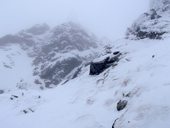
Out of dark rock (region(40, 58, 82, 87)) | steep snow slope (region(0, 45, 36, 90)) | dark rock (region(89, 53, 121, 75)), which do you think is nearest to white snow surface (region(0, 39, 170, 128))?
dark rock (region(89, 53, 121, 75))

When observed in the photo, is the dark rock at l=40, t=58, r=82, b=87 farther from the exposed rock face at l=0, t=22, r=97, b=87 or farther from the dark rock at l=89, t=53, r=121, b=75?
the dark rock at l=89, t=53, r=121, b=75

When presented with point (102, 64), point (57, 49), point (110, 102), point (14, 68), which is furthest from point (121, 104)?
point (57, 49)

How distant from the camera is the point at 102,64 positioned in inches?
1128

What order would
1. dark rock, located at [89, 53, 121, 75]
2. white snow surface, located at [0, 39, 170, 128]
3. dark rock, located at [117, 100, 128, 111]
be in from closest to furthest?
white snow surface, located at [0, 39, 170, 128]
dark rock, located at [117, 100, 128, 111]
dark rock, located at [89, 53, 121, 75]

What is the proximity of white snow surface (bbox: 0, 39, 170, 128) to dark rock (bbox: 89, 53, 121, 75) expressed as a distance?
73cm

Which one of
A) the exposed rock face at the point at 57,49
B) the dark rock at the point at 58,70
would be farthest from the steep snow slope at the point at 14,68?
the dark rock at the point at 58,70

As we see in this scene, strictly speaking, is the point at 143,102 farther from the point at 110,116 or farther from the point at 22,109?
the point at 22,109

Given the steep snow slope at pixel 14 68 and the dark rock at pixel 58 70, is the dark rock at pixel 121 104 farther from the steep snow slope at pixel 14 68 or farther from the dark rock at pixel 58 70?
the dark rock at pixel 58 70

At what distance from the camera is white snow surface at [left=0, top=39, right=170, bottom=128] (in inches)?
539

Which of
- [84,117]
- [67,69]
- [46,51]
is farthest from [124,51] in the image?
[46,51]

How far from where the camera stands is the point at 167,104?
43.3 feet

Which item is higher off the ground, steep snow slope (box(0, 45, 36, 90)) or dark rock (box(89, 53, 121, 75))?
dark rock (box(89, 53, 121, 75))

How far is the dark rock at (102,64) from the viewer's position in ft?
91.6

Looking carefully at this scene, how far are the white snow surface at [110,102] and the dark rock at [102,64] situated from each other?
728 millimetres
